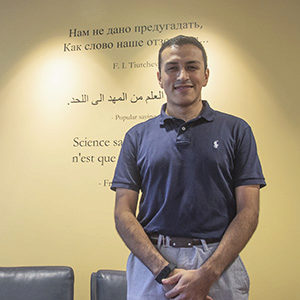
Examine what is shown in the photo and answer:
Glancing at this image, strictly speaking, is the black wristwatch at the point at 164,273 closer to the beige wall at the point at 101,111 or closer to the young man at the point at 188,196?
the young man at the point at 188,196

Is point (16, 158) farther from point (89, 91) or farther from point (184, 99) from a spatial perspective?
point (184, 99)

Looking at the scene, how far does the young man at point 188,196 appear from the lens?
1153 millimetres

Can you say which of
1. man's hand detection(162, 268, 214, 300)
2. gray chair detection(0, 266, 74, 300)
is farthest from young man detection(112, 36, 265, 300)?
gray chair detection(0, 266, 74, 300)

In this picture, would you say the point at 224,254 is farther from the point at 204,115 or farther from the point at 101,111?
the point at 101,111

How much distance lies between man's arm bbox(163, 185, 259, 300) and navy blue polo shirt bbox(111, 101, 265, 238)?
36 mm

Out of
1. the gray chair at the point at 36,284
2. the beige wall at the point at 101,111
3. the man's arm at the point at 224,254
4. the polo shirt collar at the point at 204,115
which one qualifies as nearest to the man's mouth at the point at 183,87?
the polo shirt collar at the point at 204,115

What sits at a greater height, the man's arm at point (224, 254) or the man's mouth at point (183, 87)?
the man's mouth at point (183, 87)

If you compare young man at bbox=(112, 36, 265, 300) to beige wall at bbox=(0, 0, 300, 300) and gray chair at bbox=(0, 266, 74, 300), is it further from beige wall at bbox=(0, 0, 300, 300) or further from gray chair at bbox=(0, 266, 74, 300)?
beige wall at bbox=(0, 0, 300, 300)

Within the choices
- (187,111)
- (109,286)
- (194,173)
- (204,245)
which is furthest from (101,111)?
(204,245)

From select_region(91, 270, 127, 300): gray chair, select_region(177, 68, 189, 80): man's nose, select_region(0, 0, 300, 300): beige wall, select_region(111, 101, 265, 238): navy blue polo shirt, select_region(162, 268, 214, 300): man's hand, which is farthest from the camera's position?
select_region(0, 0, 300, 300): beige wall

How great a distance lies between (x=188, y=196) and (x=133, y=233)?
221 mm

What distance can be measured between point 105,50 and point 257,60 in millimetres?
1037

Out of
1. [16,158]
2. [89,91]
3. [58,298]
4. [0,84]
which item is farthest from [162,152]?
[0,84]

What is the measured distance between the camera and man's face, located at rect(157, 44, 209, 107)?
4.33ft
